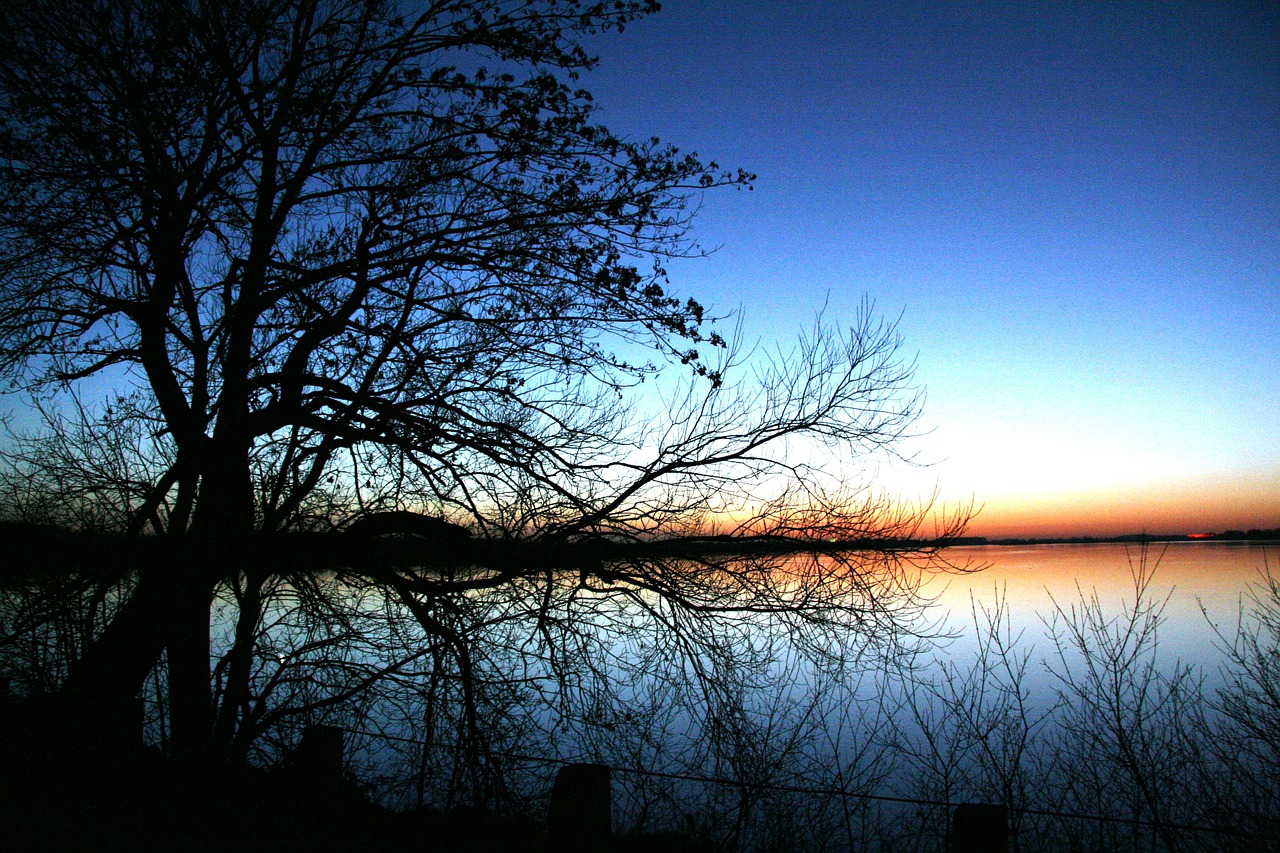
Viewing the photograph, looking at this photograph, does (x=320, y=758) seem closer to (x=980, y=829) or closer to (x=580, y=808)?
(x=580, y=808)

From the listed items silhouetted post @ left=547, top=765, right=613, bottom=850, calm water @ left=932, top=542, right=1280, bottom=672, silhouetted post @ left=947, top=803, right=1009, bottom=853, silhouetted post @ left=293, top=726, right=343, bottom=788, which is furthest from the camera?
calm water @ left=932, top=542, right=1280, bottom=672

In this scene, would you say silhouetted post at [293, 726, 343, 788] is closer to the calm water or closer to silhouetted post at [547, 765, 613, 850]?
silhouetted post at [547, 765, 613, 850]

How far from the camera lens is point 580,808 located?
3807 mm

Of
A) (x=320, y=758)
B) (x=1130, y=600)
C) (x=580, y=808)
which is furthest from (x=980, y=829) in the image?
(x=1130, y=600)

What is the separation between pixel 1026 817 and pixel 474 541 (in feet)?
17.2

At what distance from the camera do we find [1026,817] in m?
6.61

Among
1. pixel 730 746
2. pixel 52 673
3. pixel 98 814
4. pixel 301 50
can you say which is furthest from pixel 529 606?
pixel 301 50

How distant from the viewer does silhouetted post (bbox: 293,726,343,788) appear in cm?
488

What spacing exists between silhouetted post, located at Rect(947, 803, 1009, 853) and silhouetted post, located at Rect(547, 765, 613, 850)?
161cm

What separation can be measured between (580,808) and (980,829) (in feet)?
5.98

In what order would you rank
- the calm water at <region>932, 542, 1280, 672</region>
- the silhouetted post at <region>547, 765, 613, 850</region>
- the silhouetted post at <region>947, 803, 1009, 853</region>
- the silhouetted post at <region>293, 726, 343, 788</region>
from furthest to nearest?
the calm water at <region>932, 542, 1280, 672</region>
the silhouetted post at <region>293, 726, 343, 788</region>
the silhouetted post at <region>547, 765, 613, 850</region>
the silhouetted post at <region>947, 803, 1009, 853</region>

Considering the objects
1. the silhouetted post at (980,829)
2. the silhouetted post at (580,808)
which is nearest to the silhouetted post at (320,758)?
the silhouetted post at (580,808)

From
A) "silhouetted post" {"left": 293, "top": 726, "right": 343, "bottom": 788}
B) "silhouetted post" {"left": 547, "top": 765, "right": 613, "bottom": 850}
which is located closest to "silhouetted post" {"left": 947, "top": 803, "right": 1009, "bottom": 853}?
"silhouetted post" {"left": 547, "top": 765, "right": 613, "bottom": 850}

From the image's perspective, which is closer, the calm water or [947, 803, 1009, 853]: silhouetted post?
[947, 803, 1009, 853]: silhouetted post
